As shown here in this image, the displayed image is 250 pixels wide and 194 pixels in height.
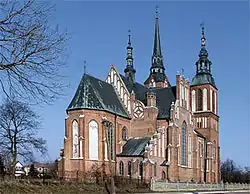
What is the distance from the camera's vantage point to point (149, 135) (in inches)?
2079

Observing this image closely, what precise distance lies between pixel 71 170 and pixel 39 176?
41.6ft

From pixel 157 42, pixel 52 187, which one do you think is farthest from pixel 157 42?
pixel 52 187

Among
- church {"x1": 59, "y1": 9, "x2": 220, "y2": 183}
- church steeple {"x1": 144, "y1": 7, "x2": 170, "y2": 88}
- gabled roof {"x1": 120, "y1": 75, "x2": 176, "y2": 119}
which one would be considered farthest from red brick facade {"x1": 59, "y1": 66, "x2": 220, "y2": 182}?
church steeple {"x1": 144, "y1": 7, "x2": 170, "y2": 88}

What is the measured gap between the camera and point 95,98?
4931 cm

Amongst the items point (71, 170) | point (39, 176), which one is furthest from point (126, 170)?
point (39, 176)

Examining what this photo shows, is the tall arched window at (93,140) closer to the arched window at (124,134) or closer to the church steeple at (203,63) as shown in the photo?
the arched window at (124,134)

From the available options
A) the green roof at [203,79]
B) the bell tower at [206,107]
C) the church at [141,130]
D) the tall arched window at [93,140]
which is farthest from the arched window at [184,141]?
the tall arched window at [93,140]

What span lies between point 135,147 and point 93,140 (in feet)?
19.5

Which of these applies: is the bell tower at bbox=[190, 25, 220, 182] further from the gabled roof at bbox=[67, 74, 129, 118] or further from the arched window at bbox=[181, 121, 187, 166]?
the gabled roof at bbox=[67, 74, 129, 118]

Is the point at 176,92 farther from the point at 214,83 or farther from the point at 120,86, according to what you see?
the point at 214,83

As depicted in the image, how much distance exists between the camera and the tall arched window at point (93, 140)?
47188mm

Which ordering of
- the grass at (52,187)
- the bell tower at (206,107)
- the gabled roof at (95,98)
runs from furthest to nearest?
the bell tower at (206,107) < the gabled roof at (95,98) < the grass at (52,187)

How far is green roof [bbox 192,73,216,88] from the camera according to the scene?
6603 cm

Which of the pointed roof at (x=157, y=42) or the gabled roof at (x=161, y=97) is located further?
the pointed roof at (x=157, y=42)
